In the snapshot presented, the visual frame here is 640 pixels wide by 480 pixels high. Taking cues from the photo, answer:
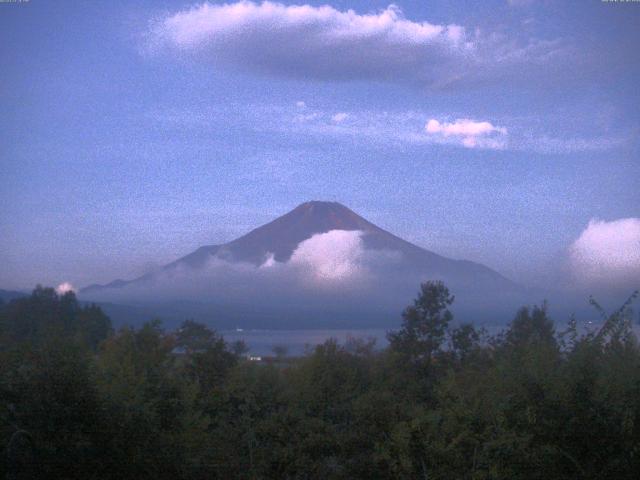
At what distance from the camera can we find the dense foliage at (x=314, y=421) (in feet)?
19.2

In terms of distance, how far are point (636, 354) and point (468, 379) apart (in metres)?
1.96

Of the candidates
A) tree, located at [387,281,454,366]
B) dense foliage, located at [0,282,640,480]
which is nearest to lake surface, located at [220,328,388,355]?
tree, located at [387,281,454,366]

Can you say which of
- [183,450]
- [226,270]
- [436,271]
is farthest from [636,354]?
[226,270]

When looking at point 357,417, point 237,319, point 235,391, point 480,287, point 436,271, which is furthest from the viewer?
point 436,271

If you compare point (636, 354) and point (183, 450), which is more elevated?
point (636, 354)

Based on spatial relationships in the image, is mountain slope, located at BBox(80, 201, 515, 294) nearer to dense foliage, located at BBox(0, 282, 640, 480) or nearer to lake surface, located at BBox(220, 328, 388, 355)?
lake surface, located at BBox(220, 328, 388, 355)

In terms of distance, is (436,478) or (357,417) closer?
(436,478)

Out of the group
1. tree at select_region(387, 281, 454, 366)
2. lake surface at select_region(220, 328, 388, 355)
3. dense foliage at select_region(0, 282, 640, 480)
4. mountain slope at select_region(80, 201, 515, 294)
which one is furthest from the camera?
mountain slope at select_region(80, 201, 515, 294)

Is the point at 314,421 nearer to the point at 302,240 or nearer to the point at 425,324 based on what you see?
the point at 425,324

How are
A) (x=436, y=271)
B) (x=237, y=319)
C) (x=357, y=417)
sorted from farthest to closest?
(x=436, y=271)
(x=237, y=319)
(x=357, y=417)

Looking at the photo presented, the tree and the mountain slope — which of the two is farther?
the mountain slope

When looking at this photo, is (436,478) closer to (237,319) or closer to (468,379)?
(468,379)

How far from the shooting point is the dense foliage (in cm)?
586

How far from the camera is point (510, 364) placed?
7113 mm
